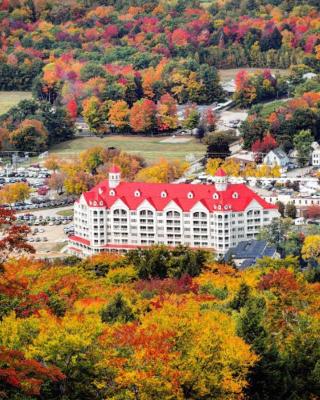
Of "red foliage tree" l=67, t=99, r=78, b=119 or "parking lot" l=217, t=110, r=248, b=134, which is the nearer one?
"parking lot" l=217, t=110, r=248, b=134

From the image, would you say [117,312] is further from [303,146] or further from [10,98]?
[10,98]

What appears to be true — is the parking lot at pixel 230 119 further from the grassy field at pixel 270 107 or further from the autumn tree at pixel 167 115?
the autumn tree at pixel 167 115

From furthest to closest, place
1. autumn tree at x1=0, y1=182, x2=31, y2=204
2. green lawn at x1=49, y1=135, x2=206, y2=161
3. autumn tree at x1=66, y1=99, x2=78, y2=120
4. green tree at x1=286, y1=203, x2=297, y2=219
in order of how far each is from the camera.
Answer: autumn tree at x1=66, y1=99, x2=78, y2=120 → green lawn at x1=49, y1=135, x2=206, y2=161 → autumn tree at x1=0, y1=182, x2=31, y2=204 → green tree at x1=286, y1=203, x2=297, y2=219

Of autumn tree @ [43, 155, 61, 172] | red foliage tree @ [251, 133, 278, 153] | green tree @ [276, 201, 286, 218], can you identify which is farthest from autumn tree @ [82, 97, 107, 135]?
green tree @ [276, 201, 286, 218]

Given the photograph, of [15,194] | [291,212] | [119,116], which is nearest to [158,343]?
[291,212]

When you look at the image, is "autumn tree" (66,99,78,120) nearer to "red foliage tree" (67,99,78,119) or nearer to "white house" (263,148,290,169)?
"red foliage tree" (67,99,78,119)

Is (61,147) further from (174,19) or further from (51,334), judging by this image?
(51,334)
